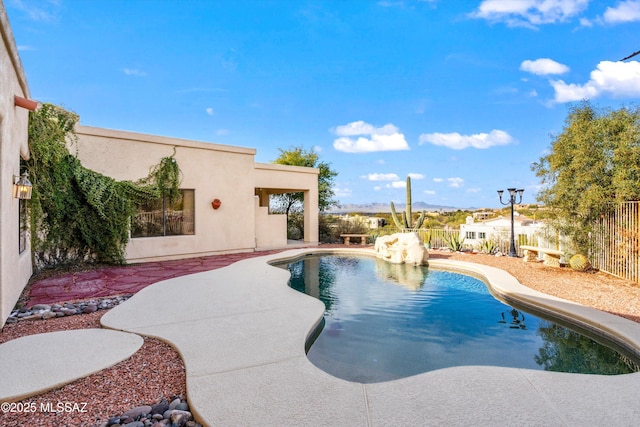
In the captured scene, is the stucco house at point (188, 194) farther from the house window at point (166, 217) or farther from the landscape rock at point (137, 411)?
the landscape rock at point (137, 411)

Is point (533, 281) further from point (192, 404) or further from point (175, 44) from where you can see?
point (175, 44)

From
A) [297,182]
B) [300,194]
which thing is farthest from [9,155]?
[300,194]

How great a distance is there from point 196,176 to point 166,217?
6.30 feet

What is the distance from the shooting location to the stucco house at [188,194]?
7.81 m

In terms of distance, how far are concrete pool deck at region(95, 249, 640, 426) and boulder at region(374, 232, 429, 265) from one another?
6323 millimetres

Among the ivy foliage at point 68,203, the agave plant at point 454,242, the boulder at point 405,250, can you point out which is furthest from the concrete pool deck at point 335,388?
the agave plant at point 454,242

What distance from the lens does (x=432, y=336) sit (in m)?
5.20

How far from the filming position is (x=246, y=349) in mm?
4031

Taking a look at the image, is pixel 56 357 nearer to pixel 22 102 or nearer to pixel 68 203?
pixel 22 102

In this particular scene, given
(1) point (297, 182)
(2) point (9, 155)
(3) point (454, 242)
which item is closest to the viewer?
(2) point (9, 155)

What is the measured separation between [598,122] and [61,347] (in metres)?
12.7

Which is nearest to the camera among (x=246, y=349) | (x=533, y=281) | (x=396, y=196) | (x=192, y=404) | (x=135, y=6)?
(x=192, y=404)

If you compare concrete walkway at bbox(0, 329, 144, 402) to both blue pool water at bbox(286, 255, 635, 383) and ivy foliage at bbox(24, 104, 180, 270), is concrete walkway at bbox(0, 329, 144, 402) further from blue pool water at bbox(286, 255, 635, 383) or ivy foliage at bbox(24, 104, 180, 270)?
ivy foliage at bbox(24, 104, 180, 270)

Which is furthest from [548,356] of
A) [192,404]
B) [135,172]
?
[135,172]
